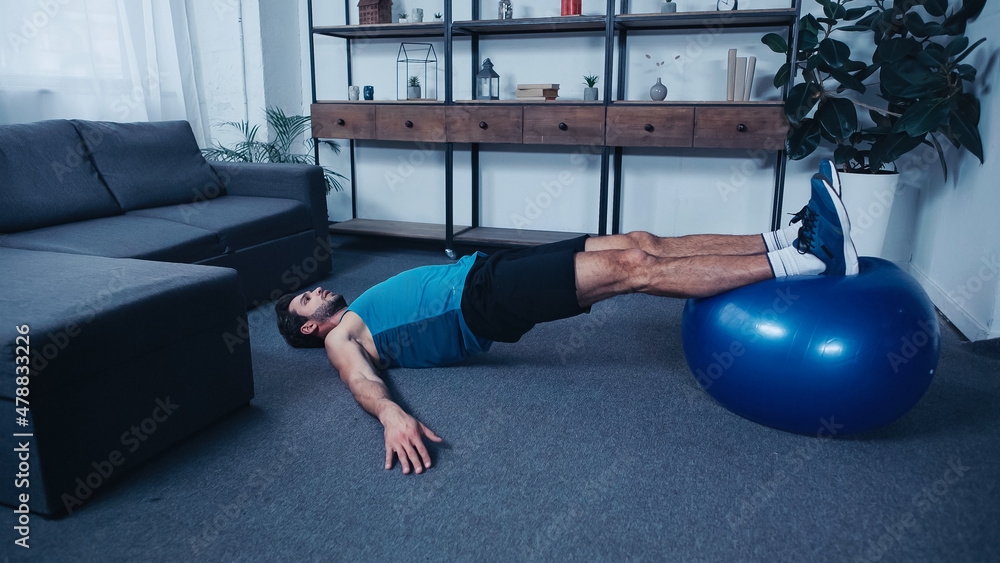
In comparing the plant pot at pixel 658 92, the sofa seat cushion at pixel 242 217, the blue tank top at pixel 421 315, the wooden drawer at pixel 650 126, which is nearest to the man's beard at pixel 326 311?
the blue tank top at pixel 421 315

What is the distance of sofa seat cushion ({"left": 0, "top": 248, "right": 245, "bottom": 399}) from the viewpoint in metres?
1.25

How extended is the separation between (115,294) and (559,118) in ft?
7.38

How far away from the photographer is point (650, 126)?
3.06 metres

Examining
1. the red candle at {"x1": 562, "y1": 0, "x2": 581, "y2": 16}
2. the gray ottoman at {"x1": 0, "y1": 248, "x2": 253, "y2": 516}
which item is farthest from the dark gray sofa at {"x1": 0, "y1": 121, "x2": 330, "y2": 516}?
the red candle at {"x1": 562, "y1": 0, "x2": 581, "y2": 16}

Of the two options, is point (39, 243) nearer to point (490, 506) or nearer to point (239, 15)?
point (490, 506)

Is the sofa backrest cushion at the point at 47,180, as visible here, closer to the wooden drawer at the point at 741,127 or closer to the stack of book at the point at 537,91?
the stack of book at the point at 537,91

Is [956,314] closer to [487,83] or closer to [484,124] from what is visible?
[484,124]

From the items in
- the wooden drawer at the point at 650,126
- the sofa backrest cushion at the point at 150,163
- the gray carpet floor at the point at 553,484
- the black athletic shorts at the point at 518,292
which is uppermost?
the wooden drawer at the point at 650,126

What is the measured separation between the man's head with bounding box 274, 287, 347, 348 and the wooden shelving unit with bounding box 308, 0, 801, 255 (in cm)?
146

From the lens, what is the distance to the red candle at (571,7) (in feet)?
10.5

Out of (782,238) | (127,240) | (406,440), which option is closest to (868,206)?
(782,238)

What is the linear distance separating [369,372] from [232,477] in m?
0.44

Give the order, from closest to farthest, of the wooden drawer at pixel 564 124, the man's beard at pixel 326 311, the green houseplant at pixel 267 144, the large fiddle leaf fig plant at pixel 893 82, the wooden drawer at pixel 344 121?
the man's beard at pixel 326 311
the large fiddle leaf fig plant at pixel 893 82
the wooden drawer at pixel 564 124
the wooden drawer at pixel 344 121
the green houseplant at pixel 267 144

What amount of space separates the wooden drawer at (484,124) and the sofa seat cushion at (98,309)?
73.9 inches
